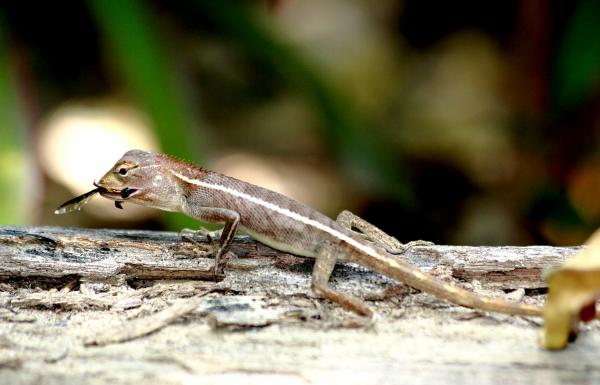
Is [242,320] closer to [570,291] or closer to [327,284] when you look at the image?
[327,284]

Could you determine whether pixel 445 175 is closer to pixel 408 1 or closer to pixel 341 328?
pixel 408 1

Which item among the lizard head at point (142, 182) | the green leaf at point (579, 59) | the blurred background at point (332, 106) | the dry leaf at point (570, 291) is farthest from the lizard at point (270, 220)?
the green leaf at point (579, 59)

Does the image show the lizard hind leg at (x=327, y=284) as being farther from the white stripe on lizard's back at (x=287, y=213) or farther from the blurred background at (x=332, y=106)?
the blurred background at (x=332, y=106)

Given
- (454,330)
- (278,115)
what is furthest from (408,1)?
(454,330)

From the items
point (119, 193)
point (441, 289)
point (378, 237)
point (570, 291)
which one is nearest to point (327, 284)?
point (441, 289)

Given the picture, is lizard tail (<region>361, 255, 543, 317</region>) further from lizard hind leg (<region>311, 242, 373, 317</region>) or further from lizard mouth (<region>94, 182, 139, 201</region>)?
lizard mouth (<region>94, 182, 139, 201</region>)
